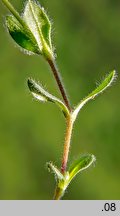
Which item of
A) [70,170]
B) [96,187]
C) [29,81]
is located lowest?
[96,187]

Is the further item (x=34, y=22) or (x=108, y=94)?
(x=108, y=94)

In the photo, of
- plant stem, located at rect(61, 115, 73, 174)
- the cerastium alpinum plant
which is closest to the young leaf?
the cerastium alpinum plant

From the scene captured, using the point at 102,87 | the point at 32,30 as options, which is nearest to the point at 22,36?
the point at 32,30

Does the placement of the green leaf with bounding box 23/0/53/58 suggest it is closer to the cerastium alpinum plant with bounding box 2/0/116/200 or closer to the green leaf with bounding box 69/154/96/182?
the cerastium alpinum plant with bounding box 2/0/116/200

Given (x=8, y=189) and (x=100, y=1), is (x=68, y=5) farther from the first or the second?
(x=8, y=189)

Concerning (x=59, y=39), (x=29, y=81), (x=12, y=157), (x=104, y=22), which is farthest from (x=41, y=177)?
(x=29, y=81)

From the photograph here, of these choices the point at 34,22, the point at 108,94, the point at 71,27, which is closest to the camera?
the point at 34,22
